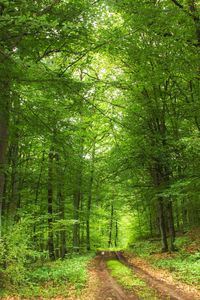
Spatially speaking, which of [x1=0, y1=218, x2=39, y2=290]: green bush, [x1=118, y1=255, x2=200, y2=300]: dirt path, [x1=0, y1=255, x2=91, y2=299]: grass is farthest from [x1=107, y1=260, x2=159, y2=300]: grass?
[x1=0, y1=218, x2=39, y2=290]: green bush

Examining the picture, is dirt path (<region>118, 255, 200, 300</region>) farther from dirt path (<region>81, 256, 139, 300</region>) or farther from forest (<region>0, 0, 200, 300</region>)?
dirt path (<region>81, 256, 139, 300</region>)

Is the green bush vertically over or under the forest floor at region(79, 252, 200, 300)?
over

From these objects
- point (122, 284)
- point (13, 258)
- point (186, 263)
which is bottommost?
point (122, 284)

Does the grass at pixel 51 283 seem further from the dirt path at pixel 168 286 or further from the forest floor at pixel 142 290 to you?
the dirt path at pixel 168 286

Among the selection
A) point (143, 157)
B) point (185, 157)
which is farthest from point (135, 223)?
point (185, 157)

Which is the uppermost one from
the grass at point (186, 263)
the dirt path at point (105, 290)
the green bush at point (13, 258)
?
the green bush at point (13, 258)

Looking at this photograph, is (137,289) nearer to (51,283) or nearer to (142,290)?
(142,290)

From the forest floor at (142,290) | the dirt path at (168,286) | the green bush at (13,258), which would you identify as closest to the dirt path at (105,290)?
the forest floor at (142,290)

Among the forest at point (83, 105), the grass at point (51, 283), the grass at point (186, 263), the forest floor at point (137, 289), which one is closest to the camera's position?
the forest at point (83, 105)

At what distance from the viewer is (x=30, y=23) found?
5598 mm

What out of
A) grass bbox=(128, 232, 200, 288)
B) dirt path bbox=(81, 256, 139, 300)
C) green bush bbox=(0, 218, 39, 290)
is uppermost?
green bush bbox=(0, 218, 39, 290)

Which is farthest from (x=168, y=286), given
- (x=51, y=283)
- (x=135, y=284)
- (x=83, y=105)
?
(x=83, y=105)

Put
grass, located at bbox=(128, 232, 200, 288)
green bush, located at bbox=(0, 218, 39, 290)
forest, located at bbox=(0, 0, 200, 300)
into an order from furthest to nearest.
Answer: grass, located at bbox=(128, 232, 200, 288) < green bush, located at bbox=(0, 218, 39, 290) < forest, located at bbox=(0, 0, 200, 300)

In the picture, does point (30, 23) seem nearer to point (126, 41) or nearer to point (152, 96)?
point (126, 41)
